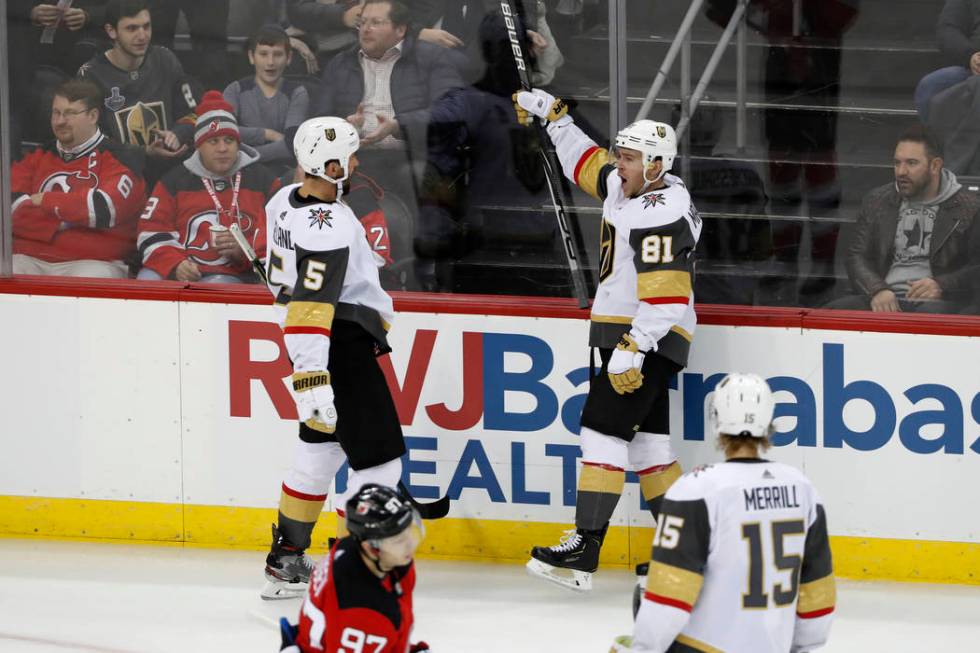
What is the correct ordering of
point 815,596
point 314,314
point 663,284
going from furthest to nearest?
1. point 663,284
2. point 314,314
3. point 815,596

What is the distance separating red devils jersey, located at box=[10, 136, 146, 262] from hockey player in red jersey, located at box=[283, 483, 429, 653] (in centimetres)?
256

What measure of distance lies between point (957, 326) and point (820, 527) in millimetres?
1815

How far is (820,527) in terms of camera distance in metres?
2.96

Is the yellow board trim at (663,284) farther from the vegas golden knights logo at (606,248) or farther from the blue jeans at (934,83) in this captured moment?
the blue jeans at (934,83)

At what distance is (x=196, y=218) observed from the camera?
5.06 metres

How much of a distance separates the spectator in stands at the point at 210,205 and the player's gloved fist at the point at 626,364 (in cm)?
125

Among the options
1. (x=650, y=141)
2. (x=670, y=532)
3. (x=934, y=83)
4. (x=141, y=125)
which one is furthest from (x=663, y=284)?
(x=141, y=125)

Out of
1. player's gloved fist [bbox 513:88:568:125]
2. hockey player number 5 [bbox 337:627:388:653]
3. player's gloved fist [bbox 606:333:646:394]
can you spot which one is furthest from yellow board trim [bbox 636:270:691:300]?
hockey player number 5 [bbox 337:627:388:653]

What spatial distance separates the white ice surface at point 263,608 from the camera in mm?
4324

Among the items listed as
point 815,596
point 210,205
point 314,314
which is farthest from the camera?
point 210,205

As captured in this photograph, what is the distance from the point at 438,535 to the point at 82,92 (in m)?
1.79

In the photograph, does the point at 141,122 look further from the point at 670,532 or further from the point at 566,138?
the point at 670,532

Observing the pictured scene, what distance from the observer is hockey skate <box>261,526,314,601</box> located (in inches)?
181

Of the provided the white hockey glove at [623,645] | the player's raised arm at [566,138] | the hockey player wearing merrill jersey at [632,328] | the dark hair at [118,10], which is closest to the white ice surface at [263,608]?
the hockey player wearing merrill jersey at [632,328]
